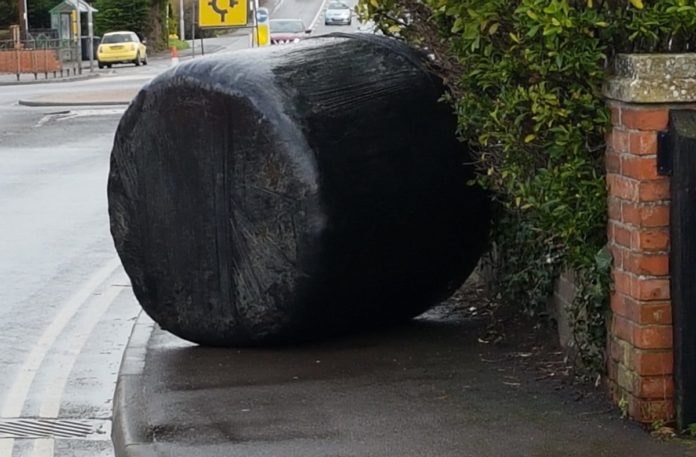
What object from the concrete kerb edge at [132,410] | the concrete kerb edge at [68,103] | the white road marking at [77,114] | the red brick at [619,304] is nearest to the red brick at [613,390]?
the red brick at [619,304]

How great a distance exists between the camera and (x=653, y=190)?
5414 millimetres

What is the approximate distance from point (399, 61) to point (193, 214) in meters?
1.36

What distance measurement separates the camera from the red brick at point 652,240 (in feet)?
17.9

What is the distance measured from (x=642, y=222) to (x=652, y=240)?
88mm

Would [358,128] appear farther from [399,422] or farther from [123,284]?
[123,284]

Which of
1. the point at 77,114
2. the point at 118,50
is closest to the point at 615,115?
the point at 77,114

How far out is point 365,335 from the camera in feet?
25.2

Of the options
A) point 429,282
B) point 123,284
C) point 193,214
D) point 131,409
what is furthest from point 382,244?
point 123,284

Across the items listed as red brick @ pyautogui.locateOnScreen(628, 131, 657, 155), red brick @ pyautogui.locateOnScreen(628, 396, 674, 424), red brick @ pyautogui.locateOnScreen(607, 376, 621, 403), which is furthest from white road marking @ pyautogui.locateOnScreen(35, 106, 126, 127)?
red brick @ pyautogui.locateOnScreen(628, 131, 657, 155)

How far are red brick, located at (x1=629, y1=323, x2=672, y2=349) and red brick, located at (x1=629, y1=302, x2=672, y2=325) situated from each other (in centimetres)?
Answer: 3

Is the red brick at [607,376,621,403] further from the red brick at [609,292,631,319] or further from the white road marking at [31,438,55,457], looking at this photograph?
the white road marking at [31,438,55,457]

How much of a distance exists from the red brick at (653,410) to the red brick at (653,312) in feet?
1.13

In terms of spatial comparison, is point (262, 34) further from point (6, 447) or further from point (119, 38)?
point (6, 447)

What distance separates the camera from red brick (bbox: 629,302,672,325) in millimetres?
5500
